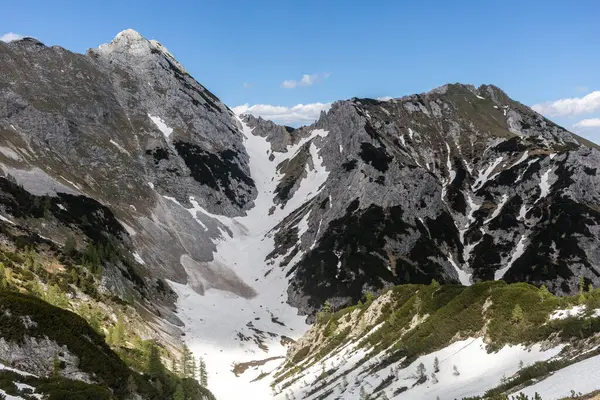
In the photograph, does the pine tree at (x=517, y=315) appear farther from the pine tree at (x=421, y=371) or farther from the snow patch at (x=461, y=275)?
the snow patch at (x=461, y=275)

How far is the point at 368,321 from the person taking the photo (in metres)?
72.1

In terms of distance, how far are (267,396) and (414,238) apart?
5275 inches

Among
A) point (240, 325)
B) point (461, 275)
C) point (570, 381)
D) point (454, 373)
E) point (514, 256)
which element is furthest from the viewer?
point (514, 256)

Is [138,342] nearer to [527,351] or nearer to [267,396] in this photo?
[267,396]

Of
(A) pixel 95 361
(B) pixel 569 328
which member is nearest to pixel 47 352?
(A) pixel 95 361

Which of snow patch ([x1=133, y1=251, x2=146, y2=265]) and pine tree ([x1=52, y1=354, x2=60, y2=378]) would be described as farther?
snow patch ([x1=133, y1=251, x2=146, y2=265])

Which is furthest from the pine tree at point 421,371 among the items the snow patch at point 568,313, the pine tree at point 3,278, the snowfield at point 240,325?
the pine tree at point 3,278

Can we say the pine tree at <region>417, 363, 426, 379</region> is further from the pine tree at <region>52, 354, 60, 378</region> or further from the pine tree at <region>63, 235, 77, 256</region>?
the pine tree at <region>63, 235, 77, 256</region>

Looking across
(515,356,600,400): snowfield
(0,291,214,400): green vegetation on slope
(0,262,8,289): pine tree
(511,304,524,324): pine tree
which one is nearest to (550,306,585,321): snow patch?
(511,304,524,324): pine tree

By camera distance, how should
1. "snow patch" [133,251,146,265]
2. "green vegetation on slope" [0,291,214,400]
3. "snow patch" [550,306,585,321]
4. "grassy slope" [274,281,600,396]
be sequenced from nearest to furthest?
"snow patch" [550,306,585,321]
"grassy slope" [274,281,600,396]
"green vegetation on slope" [0,291,214,400]
"snow patch" [133,251,146,265]

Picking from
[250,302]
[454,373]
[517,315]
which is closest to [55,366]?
[454,373]

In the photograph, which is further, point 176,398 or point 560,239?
point 560,239

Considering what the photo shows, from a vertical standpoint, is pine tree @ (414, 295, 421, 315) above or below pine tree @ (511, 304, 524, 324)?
above

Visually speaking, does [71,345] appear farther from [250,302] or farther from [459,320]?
[250,302]
